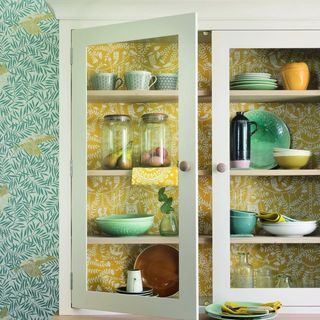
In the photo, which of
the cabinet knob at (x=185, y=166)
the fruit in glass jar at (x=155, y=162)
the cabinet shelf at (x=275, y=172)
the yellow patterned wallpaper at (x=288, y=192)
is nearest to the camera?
the cabinet knob at (x=185, y=166)

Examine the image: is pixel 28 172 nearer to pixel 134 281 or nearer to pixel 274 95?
pixel 134 281

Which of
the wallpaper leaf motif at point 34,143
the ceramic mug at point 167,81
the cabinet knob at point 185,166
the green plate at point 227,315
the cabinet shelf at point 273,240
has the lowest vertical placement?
the green plate at point 227,315

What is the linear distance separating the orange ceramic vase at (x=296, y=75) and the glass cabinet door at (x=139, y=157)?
481 mm

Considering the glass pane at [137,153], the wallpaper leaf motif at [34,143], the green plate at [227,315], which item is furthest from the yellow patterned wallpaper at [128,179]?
the wallpaper leaf motif at [34,143]

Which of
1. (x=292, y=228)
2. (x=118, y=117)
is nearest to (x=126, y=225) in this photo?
(x=118, y=117)

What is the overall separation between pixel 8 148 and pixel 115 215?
2.42ft

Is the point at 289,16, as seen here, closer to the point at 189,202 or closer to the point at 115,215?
the point at 189,202

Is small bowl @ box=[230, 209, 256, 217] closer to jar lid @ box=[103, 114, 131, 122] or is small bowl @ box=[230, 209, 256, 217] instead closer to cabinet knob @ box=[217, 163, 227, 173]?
cabinet knob @ box=[217, 163, 227, 173]

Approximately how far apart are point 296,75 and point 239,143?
1.22ft

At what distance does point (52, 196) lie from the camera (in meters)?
3.35

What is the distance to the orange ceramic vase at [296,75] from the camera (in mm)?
2945

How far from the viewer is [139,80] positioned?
2.86 meters

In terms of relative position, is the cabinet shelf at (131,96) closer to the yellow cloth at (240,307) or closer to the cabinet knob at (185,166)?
the cabinet knob at (185,166)

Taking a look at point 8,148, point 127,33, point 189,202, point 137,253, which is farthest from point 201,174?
point 8,148
